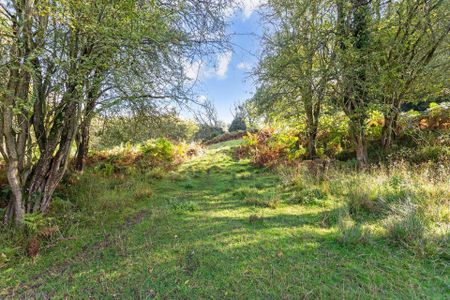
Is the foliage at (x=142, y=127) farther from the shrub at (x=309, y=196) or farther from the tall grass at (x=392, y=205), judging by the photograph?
the tall grass at (x=392, y=205)

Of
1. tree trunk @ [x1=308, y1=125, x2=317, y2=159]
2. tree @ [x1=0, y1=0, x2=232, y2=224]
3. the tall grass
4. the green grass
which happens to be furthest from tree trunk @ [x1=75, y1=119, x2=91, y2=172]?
tree trunk @ [x1=308, y1=125, x2=317, y2=159]

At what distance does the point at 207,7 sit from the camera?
387 cm

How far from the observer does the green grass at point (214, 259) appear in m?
2.16

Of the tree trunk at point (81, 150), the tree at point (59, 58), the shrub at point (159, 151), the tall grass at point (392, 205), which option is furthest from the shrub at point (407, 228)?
the shrub at point (159, 151)

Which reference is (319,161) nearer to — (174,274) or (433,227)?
(433,227)

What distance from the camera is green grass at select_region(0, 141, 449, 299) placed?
2.16 metres

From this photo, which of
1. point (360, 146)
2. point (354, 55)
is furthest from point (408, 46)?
point (360, 146)

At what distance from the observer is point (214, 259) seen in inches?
104

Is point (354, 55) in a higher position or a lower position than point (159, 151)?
higher

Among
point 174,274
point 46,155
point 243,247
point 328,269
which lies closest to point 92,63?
point 46,155

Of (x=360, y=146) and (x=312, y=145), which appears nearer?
(x=360, y=146)

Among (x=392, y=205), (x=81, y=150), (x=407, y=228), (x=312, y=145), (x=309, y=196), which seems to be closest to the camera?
(x=407, y=228)

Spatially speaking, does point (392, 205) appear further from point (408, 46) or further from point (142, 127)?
point (142, 127)

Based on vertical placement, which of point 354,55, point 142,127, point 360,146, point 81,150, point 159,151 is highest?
point 354,55
